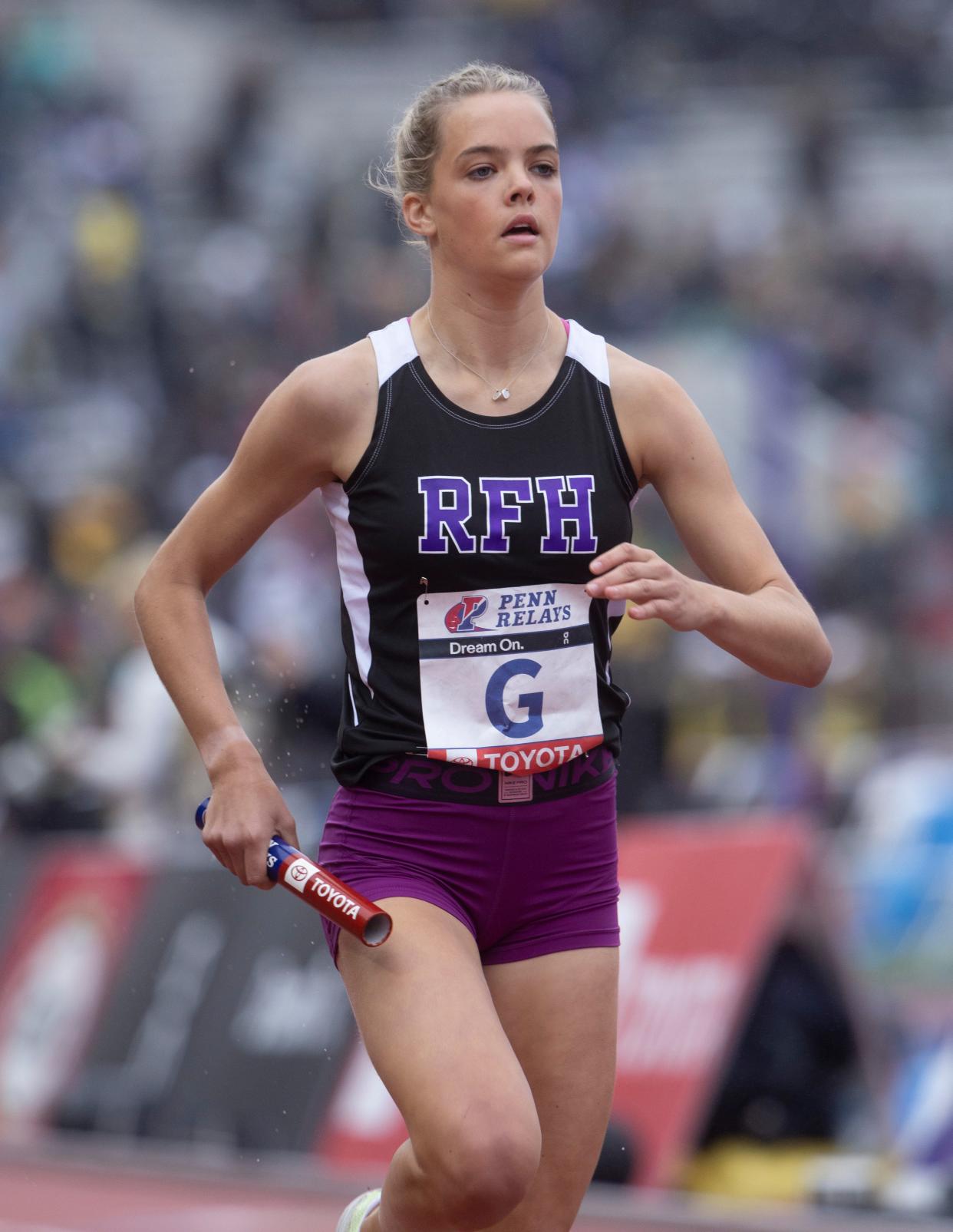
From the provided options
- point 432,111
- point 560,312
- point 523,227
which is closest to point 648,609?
point 523,227

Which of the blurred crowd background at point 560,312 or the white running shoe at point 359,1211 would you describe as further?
the blurred crowd background at point 560,312

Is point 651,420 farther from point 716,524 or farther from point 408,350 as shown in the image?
point 408,350

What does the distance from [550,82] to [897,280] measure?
12.3ft

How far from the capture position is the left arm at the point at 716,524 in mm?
3551

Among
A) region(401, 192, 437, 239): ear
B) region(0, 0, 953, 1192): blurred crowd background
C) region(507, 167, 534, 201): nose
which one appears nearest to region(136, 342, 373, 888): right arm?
region(401, 192, 437, 239): ear

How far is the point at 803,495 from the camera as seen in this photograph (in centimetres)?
1218

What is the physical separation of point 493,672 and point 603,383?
0.57 metres

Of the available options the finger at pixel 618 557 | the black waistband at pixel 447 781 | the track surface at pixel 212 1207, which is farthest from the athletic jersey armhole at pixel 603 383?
the track surface at pixel 212 1207

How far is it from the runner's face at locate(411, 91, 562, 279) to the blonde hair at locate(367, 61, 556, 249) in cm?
2

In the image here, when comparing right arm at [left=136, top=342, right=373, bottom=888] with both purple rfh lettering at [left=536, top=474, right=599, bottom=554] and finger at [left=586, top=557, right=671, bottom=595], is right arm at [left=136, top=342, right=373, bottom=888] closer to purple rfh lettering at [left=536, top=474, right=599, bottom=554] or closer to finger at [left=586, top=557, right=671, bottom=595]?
purple rfh lettering at [left=536, top=474, right=599, bottom=554]

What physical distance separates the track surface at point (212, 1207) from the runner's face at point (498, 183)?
3.68 metres

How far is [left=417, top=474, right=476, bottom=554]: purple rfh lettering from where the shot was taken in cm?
347

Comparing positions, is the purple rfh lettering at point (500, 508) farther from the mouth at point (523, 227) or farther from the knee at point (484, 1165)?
the knee at point (484, 1165)

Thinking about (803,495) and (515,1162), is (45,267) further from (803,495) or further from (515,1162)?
(515,1162)
